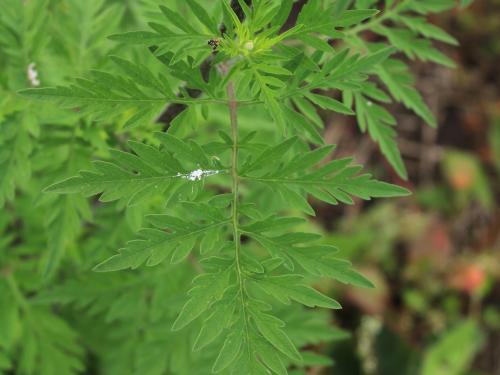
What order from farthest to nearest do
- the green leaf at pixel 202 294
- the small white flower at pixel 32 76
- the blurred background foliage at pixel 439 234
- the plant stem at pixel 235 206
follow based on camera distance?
the blurred background foliage at pixel 439 234
the small white flower at pixel 32 76
the plant stem at pixel 235 206
the green leaf at pixel 202 294

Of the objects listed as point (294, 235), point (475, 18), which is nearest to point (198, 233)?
point (294, 235)

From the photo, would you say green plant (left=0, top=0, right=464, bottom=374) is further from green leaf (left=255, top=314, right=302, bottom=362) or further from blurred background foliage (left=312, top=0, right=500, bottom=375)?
blurred background foliage (left=312, top=0, right=500, bottom=375)

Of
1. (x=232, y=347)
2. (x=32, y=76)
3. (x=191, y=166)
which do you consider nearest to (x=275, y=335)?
(x=232, y=347)

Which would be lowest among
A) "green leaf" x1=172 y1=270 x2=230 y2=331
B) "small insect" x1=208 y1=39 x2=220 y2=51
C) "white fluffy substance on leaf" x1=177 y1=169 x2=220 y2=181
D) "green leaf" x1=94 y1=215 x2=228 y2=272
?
"green leaf" x1=172 y1=270 x2=230 y2=331

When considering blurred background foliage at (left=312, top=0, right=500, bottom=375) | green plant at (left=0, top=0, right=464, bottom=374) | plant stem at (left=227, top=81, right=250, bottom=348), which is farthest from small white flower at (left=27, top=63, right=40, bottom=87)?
blurred background foliage at (left=312, top=0, right=500, bottom=375)

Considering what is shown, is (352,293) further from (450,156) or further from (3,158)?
(3,158)

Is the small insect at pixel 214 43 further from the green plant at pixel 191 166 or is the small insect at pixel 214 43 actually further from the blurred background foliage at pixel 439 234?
the blurred background foliage at pixel 439 234

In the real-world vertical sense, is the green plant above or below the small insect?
below

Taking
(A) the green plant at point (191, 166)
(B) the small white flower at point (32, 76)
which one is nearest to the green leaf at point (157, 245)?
(A) the green plant at point (191, 166)
